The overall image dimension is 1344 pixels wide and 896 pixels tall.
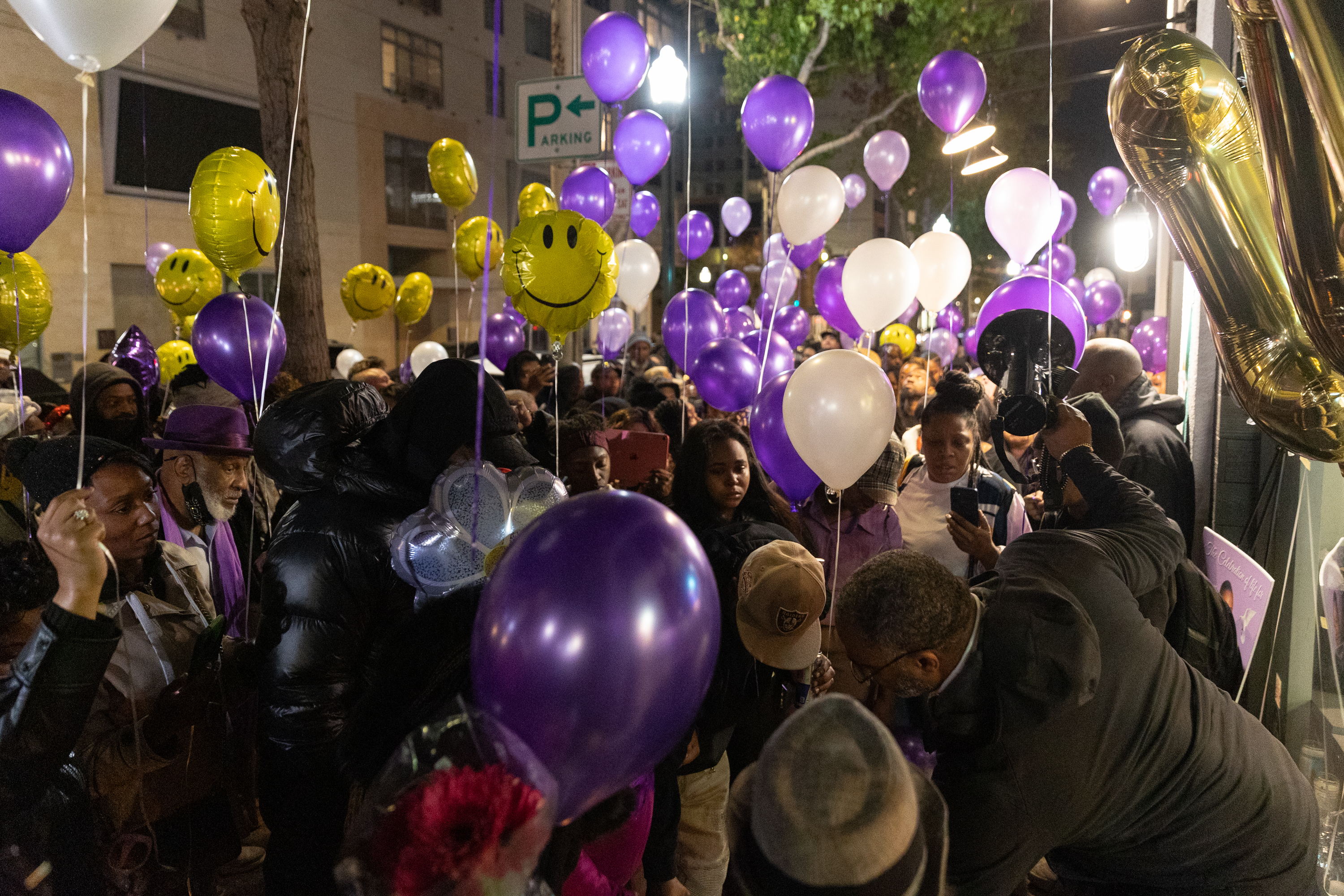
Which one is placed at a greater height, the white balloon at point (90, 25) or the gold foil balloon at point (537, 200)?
the gold foil balloon at point (537, 200)

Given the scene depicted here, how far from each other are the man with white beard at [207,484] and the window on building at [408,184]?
17102mm

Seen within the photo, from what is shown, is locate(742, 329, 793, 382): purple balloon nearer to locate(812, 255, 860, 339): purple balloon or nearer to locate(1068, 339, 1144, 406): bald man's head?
locate(812, 255, 860, 339): purple balloon

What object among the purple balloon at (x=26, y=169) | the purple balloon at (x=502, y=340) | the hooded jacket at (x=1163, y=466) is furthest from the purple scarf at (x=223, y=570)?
the purple balloon at (x=502, y=340)

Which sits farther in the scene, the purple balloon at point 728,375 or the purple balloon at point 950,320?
the purple balloon at point 950,320

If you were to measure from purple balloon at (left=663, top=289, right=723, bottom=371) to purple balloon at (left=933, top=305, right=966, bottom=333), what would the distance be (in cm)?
→ 418

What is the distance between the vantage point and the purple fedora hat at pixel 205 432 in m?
3.00

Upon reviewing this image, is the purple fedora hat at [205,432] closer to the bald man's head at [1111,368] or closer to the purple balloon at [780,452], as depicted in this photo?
the purple balloon at [780,452]

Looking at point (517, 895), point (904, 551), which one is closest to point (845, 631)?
point (904, 551)

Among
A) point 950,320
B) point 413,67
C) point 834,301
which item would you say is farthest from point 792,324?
point 413,67

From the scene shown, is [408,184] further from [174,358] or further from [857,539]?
[857,539]

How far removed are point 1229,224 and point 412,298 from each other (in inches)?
312

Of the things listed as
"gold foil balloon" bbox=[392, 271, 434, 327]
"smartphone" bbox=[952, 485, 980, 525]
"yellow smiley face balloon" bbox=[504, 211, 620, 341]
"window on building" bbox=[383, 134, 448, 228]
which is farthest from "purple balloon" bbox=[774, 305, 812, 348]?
"window on building" bbox=[383, 134, 448, 228]

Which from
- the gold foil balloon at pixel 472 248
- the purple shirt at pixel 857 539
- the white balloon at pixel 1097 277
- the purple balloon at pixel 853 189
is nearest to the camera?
the purple shirt at pixel 857 539

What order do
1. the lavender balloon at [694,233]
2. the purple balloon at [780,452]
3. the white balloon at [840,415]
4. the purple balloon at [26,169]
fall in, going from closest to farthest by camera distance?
the purple balloon at [26,169], the white balloon at [840,415], the purple balloon at [780,452], the lavender balloon at [694,233]
